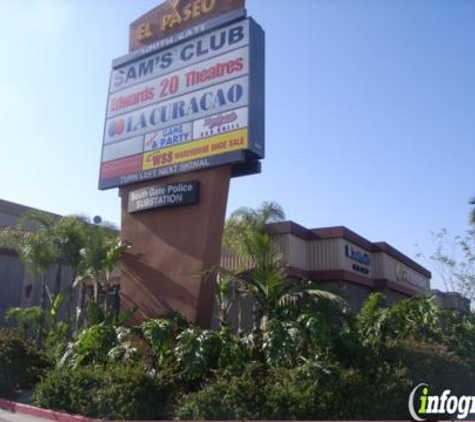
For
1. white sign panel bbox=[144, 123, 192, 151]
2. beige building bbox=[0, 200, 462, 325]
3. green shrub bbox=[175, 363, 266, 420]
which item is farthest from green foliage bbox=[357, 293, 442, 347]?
white sign panel bbox=[144, 123, 192, 151]

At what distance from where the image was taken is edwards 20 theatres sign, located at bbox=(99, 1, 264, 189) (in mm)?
14602

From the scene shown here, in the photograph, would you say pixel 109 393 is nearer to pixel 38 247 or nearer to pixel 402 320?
pixel 402 320

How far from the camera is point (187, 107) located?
15750 millimetres

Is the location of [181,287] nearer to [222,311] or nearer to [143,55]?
[222,311]

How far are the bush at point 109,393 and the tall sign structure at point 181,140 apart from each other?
10.1ft

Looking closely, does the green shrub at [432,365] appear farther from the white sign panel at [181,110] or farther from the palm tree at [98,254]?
the palm tree at [98,254]

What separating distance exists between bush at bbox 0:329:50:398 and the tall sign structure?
2891 mm

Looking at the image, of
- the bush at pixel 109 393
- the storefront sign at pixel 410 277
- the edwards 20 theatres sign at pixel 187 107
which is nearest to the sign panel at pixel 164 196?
the edwards 20 theatres sign at pixel 187 107

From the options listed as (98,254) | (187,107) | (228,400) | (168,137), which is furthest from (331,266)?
(228,400)

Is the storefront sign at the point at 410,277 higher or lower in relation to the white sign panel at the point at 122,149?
lower

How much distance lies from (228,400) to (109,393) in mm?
2448

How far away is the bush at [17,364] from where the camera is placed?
13312 mm

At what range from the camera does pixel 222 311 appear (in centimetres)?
1596

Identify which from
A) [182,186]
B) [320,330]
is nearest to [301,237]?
[182,186]
